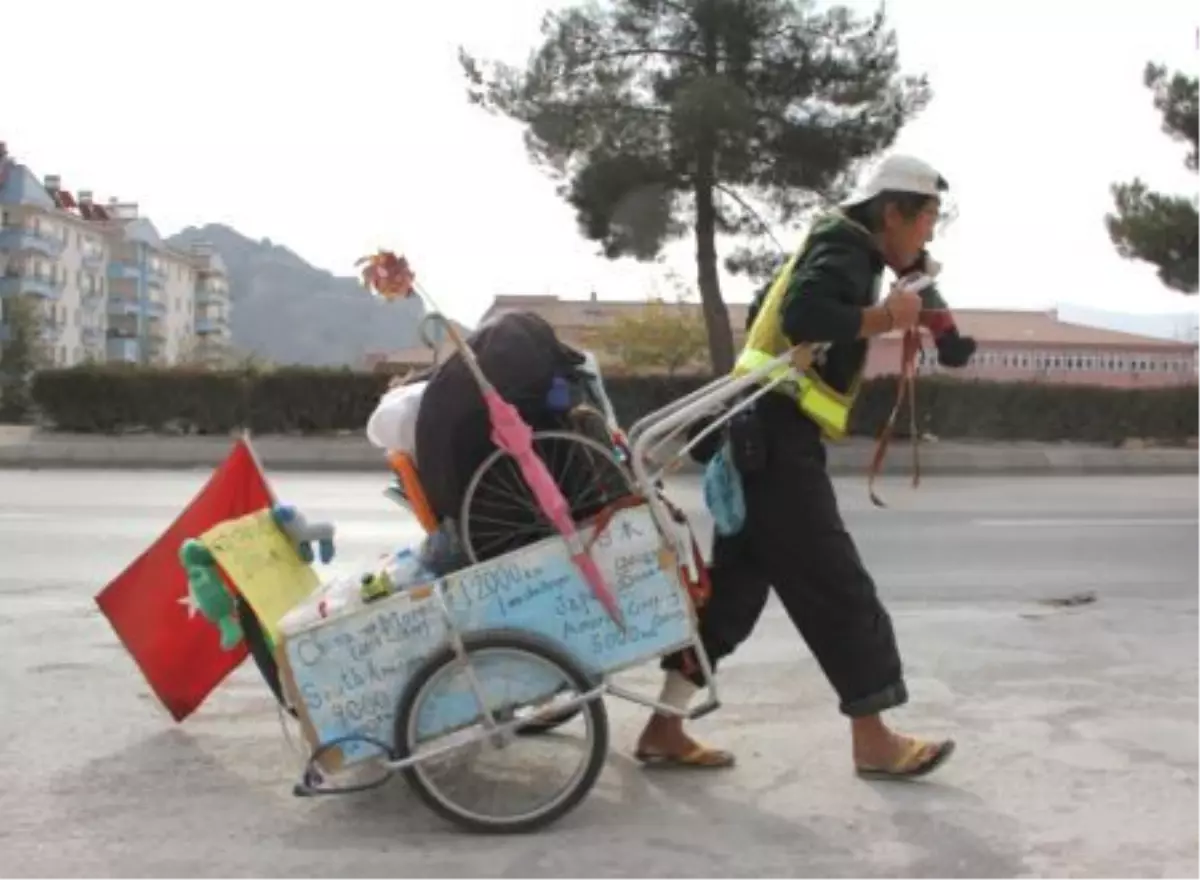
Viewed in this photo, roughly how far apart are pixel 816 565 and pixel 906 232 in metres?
1.01

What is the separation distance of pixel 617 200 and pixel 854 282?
1849 cm

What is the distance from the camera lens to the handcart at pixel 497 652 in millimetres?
3596

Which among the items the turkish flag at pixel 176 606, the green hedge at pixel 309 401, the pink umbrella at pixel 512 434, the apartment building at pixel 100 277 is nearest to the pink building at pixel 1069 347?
the green hedge at pixel 309 401

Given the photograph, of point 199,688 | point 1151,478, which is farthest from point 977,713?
point 1151,478

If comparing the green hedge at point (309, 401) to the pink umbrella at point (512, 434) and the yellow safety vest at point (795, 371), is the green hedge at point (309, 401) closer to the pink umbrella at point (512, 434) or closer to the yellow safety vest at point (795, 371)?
the yellow safety vest at point (795, 371)

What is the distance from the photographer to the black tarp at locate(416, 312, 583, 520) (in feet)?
12.3

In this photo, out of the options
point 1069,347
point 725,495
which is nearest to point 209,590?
point 725,495

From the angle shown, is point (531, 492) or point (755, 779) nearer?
point (531, 492)

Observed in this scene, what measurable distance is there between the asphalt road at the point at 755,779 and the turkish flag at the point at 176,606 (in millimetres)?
171

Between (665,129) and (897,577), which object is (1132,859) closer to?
(897,577)

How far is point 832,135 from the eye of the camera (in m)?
22.0

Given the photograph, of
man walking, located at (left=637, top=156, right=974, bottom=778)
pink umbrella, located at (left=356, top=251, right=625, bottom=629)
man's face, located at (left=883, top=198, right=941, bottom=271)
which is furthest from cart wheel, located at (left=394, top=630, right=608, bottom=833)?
man's face, located at (left=883, top=198, right=941, bottom=271)

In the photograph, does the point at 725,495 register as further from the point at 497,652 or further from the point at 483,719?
the point at 483,719

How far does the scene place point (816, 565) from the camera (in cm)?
398
